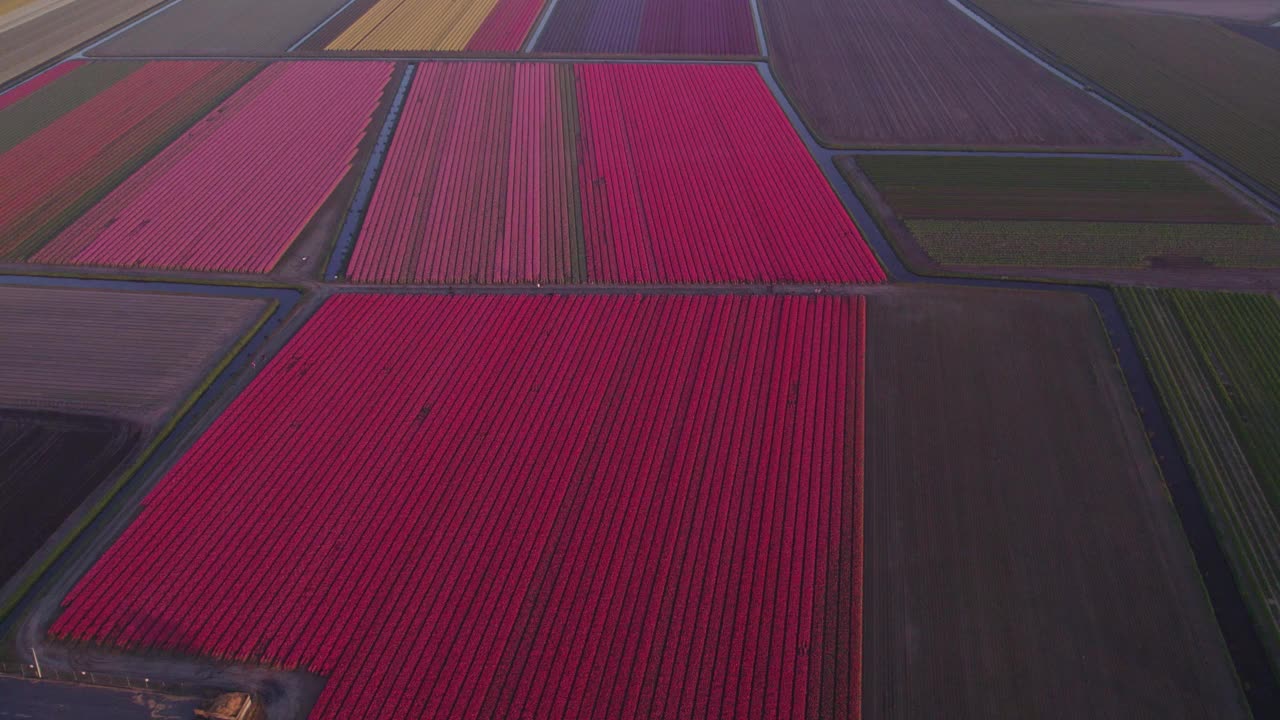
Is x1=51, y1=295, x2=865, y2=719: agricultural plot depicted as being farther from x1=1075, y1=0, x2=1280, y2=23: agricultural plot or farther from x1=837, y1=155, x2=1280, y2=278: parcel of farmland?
x1=1075, y1=0, x2=1280, y2=23: agricultural plot

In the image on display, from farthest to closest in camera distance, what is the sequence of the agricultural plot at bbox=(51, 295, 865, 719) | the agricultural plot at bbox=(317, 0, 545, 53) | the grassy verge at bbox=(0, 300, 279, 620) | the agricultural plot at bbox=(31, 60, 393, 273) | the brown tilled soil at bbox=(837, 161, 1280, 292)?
the agricultural plot at bbox=(317, 0, 545, 53), the agricultural plot at bbox=(31, 60, 393, 273), the brown tilled soil at bbox=(837, 161, 1280, 292), the grassy verge at bbox=(0, 300, 279, 620), the agricultural plot at bbox=(51, 295, 865, 719)

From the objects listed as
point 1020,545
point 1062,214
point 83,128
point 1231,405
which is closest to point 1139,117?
point 1062,214

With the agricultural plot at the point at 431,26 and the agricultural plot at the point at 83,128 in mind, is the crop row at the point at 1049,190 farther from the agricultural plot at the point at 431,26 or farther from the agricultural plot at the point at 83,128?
the agricultural plot at the point at 83,128

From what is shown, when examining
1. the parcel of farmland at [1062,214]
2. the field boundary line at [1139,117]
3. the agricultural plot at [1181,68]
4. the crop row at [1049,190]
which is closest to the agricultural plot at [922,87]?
the field boundary line at [1139,117]

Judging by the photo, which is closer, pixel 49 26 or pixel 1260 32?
pixel 1260 32

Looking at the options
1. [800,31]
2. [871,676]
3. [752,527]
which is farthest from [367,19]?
[871,676]

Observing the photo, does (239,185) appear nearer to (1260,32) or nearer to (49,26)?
(49,26)

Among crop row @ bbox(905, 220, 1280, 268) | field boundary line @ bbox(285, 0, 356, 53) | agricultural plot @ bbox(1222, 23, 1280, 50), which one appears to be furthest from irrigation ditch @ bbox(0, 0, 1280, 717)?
agricultural plot @ bbox(1222, 23, 1280, 50)
